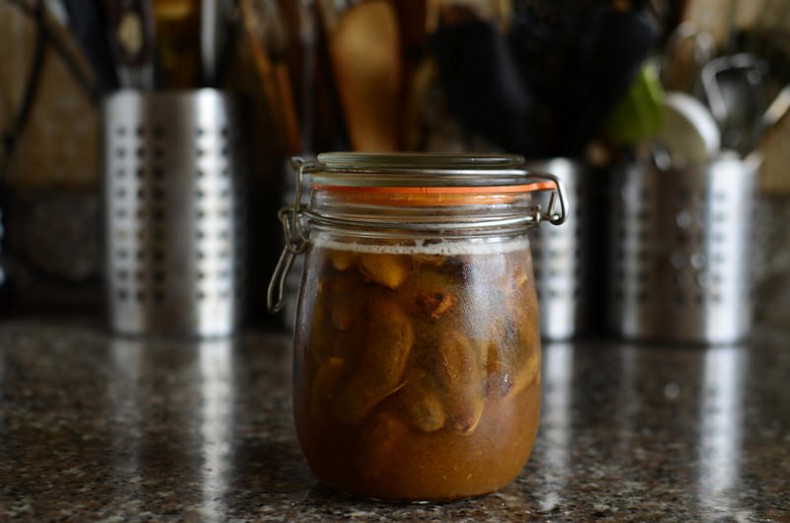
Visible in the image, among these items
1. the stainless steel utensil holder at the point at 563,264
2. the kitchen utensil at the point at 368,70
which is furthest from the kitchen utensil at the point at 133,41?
the stainless steel utensil holder at the point at 563,264

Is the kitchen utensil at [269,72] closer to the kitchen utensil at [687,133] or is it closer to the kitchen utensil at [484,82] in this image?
the kitchen utensil at [484,82]

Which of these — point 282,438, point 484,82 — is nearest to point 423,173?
point 282,438

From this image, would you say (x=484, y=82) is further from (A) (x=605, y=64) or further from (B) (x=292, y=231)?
(B) (x=292, y=231)

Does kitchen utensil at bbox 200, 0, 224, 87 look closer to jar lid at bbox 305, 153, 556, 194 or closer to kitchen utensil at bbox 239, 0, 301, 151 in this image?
kitchen utensil at bbox 239, 0, 301, 151

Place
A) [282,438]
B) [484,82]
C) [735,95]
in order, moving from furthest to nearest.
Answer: [735,95]
[484,82]
[282,438]

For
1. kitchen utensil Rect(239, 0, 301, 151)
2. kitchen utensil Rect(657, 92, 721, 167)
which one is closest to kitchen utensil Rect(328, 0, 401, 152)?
kitchen utensil Rect(239, 0, 301, 151)

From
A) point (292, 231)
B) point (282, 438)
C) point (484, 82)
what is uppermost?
point (484, 82)

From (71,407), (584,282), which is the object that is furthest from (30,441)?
(584,282)
